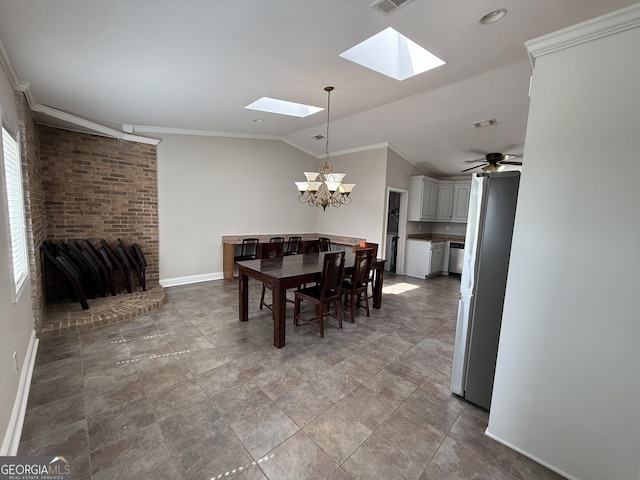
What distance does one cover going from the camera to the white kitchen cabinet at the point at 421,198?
244 inches

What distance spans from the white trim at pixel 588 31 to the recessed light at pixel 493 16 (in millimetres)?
712

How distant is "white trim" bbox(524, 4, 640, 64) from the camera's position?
1.25m

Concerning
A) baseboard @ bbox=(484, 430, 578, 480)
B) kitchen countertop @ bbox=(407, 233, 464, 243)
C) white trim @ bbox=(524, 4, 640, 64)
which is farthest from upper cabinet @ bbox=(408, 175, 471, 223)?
baseboard @ bbox=(484, 430, 578, 480)

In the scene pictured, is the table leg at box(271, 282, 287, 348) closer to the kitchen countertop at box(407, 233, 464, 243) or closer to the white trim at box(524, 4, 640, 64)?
the white trim at box(524, 4, 640, 64)

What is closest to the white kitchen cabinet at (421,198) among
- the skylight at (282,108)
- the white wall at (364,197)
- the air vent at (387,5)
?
the white wall at (364,197)

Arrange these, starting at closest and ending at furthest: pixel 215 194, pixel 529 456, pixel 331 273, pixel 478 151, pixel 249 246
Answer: pixel 529 456 < pixel 331 273 < pixel 478 151 < pixel 215 194 < pixel 249 246

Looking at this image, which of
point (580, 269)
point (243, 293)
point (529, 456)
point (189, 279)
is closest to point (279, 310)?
point (243, 293)

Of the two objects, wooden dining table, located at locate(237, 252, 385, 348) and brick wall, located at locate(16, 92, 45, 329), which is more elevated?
brick wall, located at locate(16, 92, 45, 329)

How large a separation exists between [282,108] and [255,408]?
4043 millimetres

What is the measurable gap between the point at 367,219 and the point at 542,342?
4.54 m

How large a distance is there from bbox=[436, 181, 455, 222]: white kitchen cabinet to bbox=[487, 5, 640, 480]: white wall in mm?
5455

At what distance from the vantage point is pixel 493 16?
2035mm

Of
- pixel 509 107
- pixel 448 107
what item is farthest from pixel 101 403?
pixel 509 107

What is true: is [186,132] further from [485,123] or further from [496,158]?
[496,158]
